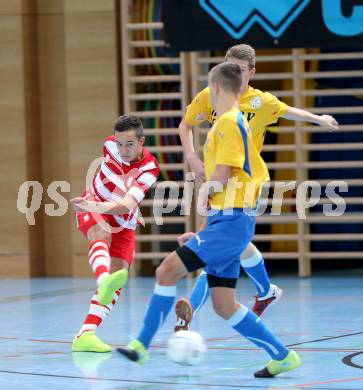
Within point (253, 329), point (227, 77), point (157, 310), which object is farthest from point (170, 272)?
point (227, 77)

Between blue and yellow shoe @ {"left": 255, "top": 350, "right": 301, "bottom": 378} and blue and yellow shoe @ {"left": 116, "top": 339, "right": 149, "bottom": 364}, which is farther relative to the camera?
blue and yellow shoe @ {"left": 255, "top": 350, "right": 301, "bottom": 378}

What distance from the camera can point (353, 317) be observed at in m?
7.70

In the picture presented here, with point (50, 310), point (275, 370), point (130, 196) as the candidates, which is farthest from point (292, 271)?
point (275, 370)

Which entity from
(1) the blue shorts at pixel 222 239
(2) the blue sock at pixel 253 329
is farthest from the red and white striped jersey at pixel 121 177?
(2) the blue sock at pixel 253 329

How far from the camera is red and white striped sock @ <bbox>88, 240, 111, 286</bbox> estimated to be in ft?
20.1

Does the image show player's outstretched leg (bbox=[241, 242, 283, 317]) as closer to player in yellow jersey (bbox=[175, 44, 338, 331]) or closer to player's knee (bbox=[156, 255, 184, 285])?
player in yellow jersey (bbox=[175, 44, 338, 331])

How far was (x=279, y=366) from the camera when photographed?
5.30m

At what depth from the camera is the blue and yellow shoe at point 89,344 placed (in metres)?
6.30

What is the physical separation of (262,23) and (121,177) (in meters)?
4.21

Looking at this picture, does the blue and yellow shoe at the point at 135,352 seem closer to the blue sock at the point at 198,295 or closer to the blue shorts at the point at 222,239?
the blue shorts at the point at 222,239

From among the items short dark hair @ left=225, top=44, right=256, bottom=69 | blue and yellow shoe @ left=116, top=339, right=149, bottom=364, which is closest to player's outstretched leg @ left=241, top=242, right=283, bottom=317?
short dark hair @ left=225, top=44, right=256, bottom=69

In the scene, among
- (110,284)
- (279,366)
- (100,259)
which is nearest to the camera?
(279,366)

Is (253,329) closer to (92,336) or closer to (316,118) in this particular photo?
(92,336)

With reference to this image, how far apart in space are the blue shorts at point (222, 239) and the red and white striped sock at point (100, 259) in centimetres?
109
